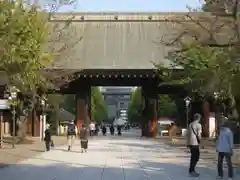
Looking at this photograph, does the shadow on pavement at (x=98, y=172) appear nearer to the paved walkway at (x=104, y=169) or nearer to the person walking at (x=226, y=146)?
the paved walkway at (x=104, y=169)

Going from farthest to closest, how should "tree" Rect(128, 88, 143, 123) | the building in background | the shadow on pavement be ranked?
the building in background < "tree" Rect(128, 88, 143, 123) < the shadow on pavement

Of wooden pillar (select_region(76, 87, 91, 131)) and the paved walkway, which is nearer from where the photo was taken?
the paved walkway

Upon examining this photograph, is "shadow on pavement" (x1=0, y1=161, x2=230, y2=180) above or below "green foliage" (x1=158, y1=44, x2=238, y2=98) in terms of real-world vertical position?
below

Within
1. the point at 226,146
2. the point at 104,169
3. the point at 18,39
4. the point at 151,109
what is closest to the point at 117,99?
the point at 151,109

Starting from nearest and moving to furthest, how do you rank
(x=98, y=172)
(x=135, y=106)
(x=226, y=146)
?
1. (x=226, y=146)
2. (x=98, y=172)
3. (x=135, y=106)

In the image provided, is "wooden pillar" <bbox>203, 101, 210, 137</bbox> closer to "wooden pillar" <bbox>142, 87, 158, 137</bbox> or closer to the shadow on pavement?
"wooden pillar" <bbox>142, 87, 158, 137</bbox>

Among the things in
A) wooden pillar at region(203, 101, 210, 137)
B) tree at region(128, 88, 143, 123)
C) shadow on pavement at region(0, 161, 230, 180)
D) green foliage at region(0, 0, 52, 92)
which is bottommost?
shadow on pavement at region(0, 161, 230, 180)

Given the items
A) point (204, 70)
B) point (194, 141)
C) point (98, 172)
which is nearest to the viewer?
point (194, 141)

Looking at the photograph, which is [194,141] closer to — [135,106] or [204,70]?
[204,70]

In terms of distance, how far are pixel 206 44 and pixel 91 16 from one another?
1588 inches

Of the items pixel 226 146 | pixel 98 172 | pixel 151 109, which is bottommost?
pixel 98 172

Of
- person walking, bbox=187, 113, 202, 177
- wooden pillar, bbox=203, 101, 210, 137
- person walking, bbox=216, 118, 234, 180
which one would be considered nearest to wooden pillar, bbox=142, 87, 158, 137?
wooden pillar, bbox=203, 101, 210, 137

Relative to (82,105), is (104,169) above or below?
below

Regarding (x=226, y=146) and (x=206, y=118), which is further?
Answer: (x=206, y=118)
